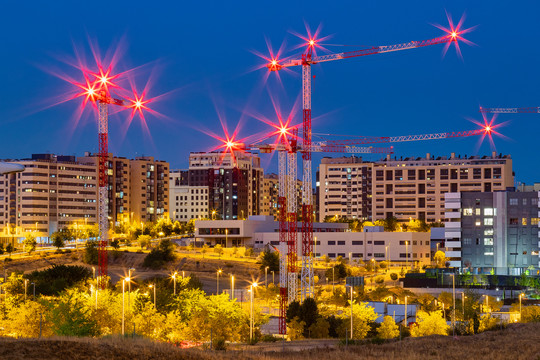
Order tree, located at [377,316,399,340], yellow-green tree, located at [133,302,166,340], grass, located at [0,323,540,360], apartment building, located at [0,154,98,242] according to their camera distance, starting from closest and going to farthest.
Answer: grass, located at [0,323,540,360] → yellow-green tree, located at [133,302,166,340] → tree, located at [377,316,399,340] → apartment building, located at [0,154,98,242]

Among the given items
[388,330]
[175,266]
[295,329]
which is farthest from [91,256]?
[388,330]

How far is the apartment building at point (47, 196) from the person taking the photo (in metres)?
183

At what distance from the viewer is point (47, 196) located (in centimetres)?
18525

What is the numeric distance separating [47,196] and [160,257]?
68668 millimetres

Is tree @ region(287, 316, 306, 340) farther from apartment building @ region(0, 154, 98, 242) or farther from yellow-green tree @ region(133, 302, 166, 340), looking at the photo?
apartment building @ region(0, 154, 98, 242)

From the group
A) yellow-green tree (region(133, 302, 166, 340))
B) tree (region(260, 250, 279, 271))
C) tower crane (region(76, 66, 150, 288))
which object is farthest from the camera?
tree (region(260, 250, 279, 271))

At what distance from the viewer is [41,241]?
177500 mm

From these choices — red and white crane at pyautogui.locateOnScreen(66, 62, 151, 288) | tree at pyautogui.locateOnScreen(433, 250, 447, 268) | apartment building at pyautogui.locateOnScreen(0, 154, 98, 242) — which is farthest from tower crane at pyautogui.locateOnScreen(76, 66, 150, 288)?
apartment building at pyautogui.locateOnScreen(0, 154, 98, 242)

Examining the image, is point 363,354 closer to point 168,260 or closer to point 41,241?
point 168,260

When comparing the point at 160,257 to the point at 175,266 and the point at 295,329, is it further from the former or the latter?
the point at 295,329

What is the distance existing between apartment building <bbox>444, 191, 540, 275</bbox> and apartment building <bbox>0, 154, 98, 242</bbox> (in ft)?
301

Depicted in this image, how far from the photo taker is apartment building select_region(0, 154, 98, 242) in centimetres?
18262

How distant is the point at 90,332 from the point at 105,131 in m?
43.5

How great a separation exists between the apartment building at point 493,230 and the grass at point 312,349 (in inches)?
2395
